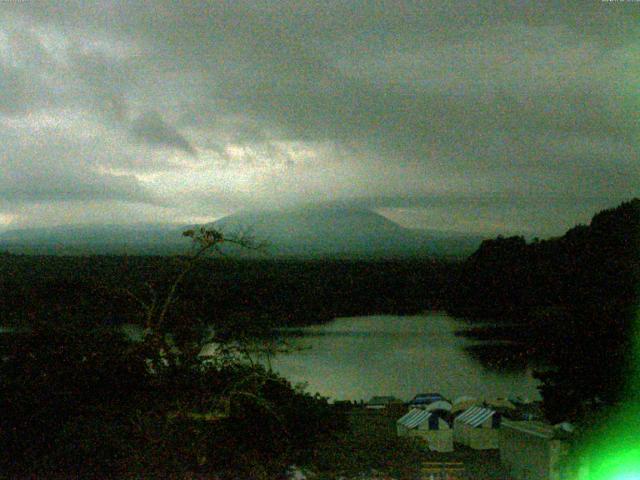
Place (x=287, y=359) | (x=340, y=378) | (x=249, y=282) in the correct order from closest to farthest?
(x=340, y=378) < (x=287, y=359) < (x=249, y=282)

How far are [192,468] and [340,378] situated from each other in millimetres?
14406

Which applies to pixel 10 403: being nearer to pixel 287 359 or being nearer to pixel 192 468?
pixel 192 468

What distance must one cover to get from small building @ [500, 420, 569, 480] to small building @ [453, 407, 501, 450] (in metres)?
1.94

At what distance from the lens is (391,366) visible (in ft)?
66.4

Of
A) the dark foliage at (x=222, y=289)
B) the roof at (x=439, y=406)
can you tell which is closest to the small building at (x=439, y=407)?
the roof at (x=439, y=406)

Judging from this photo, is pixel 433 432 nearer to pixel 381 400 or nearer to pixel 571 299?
pixel 381 400

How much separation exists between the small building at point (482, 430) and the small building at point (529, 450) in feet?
A: 6.37

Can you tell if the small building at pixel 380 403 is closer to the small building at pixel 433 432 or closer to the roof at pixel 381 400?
the roof at pixel 381 400

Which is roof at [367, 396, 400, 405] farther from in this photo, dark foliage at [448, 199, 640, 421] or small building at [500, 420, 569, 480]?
small building at [500, 420, 569, 480]

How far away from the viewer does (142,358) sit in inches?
164

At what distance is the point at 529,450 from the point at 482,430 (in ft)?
9.78

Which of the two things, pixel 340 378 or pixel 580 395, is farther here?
pixel 340 378

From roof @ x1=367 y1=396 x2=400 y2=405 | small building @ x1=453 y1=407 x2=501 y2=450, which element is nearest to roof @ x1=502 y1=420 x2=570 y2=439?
small building @ x1=453 y1=407 x2=501 y2=450

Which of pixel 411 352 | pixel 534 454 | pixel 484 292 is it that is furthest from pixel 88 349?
pixel 484 292
